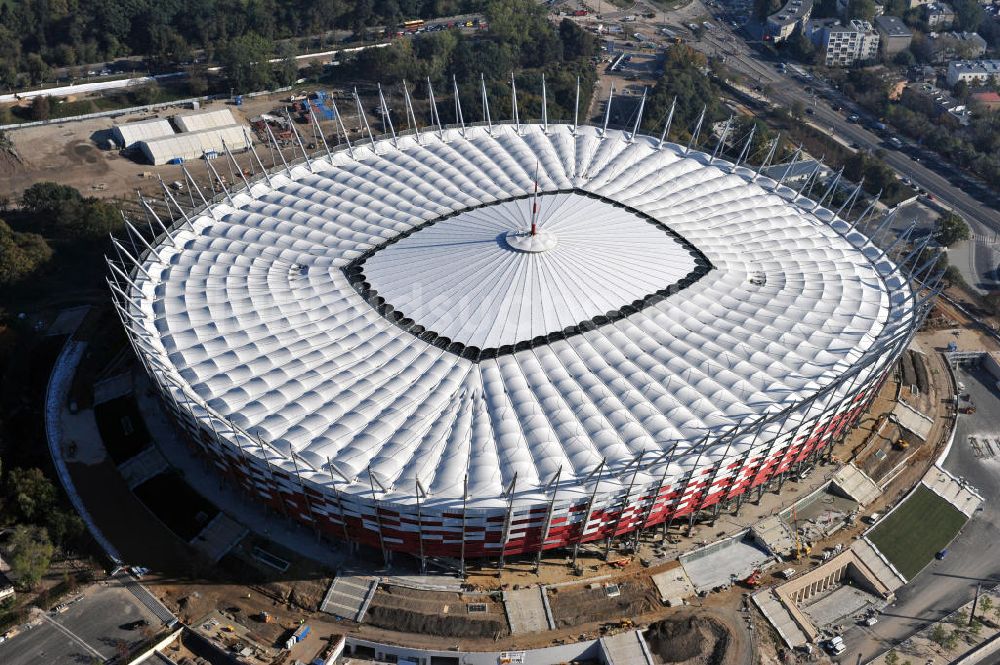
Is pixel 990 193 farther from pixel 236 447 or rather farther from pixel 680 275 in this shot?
pixel 236 447

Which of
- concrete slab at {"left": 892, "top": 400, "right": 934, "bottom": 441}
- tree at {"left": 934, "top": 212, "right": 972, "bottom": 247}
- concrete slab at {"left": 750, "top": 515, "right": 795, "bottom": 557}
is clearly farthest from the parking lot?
tree at {"left": 934, "top": 212, "right": 972, "bottom": 247}

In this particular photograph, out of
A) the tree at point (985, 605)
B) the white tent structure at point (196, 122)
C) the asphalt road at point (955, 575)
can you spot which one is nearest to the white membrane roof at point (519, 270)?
the asphalt road at point (955, 575)

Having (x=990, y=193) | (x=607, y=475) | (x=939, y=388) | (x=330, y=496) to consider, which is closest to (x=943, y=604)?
(x=939, y=388)

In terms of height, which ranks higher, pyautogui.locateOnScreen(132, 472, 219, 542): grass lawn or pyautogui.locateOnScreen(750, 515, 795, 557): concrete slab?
pyautogui.locateOnScreen(750, 515, 795, 557): concrete slab

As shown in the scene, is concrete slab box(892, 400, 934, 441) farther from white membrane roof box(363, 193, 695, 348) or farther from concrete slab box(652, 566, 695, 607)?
concrete slab box(652, 566, 695, 607)

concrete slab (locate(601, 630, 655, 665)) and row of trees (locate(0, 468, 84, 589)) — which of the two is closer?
concrete slab (locate(601, 630, 655, 665))

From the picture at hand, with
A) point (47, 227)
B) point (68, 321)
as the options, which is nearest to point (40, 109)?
point (47, 227)

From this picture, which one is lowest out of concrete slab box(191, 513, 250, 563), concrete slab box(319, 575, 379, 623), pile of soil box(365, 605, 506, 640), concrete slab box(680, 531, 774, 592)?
concrete slab box(191, 513, 250, 563)
